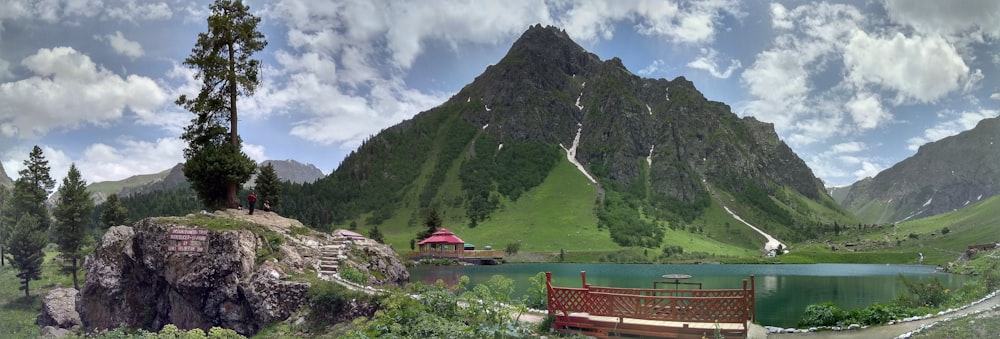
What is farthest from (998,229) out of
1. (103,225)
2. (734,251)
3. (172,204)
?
(172,204)

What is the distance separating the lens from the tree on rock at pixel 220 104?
131 ft

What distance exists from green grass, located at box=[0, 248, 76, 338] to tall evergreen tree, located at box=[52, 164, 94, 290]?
2720 millimetres

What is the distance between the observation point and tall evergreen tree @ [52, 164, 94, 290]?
187ft

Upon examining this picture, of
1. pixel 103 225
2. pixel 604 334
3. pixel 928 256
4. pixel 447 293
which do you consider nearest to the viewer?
pixel 447 293

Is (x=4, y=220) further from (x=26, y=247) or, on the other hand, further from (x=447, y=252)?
(x=447, y=252)

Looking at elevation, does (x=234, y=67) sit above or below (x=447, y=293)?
above

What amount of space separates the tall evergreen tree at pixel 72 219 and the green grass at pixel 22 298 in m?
2.72

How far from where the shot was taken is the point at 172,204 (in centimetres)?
16188

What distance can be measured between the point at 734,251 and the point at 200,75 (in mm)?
167611

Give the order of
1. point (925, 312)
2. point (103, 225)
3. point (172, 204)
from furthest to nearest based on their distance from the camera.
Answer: point (172, 204) < point (103, 225) < point (925, 312)

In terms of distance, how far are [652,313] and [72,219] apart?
64966 millimetres

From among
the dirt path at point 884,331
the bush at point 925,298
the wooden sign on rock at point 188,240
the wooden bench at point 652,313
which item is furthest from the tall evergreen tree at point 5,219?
the bush at point 925,298

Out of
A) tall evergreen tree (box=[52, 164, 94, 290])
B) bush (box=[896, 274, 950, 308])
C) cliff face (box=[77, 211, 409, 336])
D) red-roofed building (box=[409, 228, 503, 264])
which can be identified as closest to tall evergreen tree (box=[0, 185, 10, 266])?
tall evergreen tree (box=[52, 164, 94, 290])

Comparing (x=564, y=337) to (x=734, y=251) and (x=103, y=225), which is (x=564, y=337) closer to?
(x=103, y=225)
